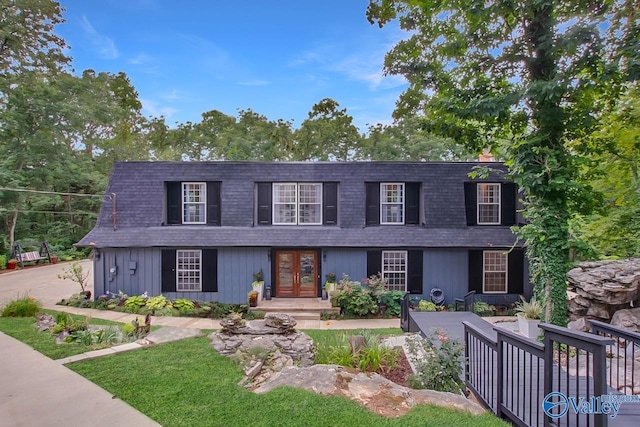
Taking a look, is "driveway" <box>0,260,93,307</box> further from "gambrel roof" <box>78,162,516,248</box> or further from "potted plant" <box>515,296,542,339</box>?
"potted plant" <box>515,296,542,339</box>

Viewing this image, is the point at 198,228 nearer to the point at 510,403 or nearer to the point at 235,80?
the point at 235,80

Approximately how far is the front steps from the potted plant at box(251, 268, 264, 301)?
0.38 metres

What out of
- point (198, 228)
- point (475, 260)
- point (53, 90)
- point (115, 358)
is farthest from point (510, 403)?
point (53, 90)

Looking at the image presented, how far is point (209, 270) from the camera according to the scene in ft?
39.4

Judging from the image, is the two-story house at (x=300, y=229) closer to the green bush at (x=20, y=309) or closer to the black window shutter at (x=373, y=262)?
the black window shutter at (x=373, y=262)

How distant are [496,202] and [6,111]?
2606 cm

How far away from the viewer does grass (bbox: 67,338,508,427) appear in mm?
3830

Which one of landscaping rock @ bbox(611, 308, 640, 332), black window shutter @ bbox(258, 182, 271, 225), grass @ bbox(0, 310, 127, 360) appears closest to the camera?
grass @ bbox(0, 310, 127, 360)

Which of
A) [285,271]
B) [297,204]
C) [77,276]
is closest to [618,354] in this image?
[285,271]

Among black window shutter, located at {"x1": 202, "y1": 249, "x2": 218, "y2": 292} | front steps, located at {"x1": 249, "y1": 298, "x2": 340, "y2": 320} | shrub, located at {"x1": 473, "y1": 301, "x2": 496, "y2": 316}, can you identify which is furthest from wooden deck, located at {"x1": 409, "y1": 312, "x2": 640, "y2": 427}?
black window shutter, located at {"x1": 202, "y1": 249, "x2": 218, "y2": 292}

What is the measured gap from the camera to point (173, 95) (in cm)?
1614

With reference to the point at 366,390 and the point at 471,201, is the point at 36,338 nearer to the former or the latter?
the point at 366,390

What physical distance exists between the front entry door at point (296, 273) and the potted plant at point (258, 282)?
67 centimetres

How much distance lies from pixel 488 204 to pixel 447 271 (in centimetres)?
316
